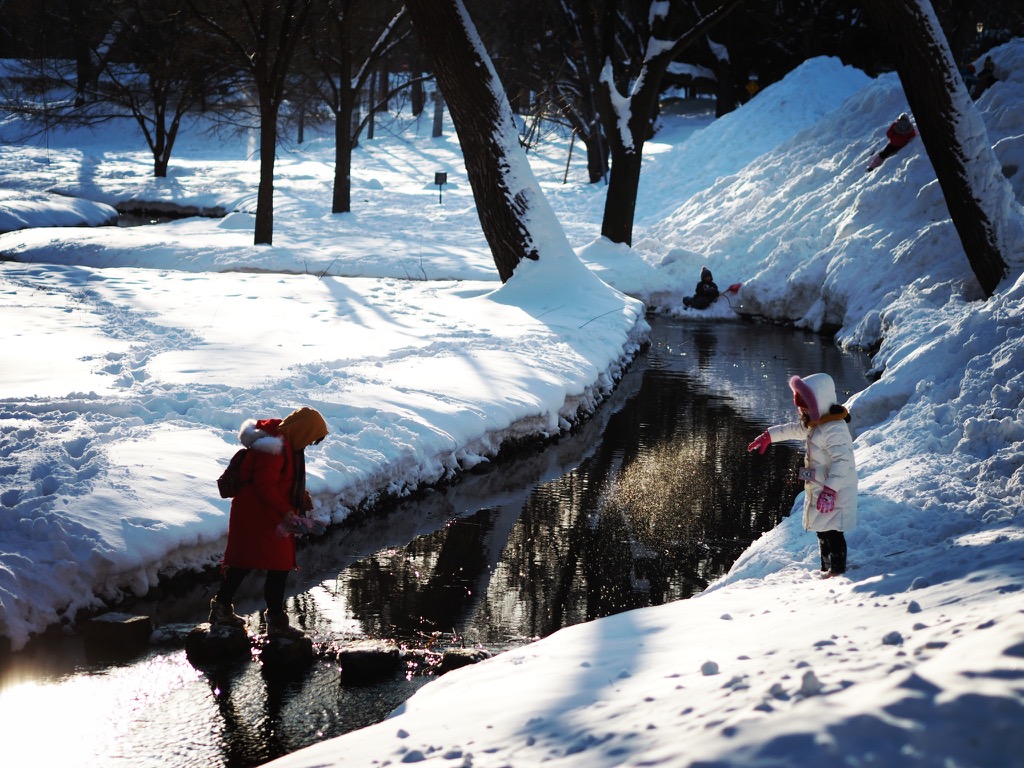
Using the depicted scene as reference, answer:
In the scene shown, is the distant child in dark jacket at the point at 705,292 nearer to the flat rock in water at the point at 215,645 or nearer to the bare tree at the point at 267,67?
the bare tree at the point at 267,67

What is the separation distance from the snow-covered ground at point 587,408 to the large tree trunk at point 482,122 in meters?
0.84

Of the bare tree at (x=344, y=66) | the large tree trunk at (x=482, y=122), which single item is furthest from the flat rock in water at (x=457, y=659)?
the bare tree at (x=344, y=66)

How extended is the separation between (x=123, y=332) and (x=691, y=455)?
6.16 m

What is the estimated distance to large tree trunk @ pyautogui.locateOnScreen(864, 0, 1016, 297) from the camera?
10.3 m

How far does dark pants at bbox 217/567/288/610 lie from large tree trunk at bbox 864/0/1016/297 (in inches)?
338

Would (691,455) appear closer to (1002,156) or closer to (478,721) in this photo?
(478,721)

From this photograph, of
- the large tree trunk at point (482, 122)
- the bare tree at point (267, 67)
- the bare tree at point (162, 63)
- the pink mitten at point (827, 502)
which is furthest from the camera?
the bare tree at point (162, 63)

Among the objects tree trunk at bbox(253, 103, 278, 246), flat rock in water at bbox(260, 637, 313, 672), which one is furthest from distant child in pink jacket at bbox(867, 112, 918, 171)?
flat rock in water at bbox(260, 637, 313, 672)

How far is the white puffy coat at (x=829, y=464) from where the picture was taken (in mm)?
5352

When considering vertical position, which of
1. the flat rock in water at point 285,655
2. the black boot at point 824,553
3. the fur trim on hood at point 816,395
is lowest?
the flat rock in water at point 285,655

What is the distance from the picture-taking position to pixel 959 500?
6.13 meters

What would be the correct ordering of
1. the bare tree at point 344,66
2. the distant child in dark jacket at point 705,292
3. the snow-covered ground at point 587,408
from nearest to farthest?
the snow-covered ground at point 587,408 → the distant child in dark jacket at point 705,292 → the bare tree at point 344,66

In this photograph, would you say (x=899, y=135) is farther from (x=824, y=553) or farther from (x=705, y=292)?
(x=824, y=553)

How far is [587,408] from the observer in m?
11.0
